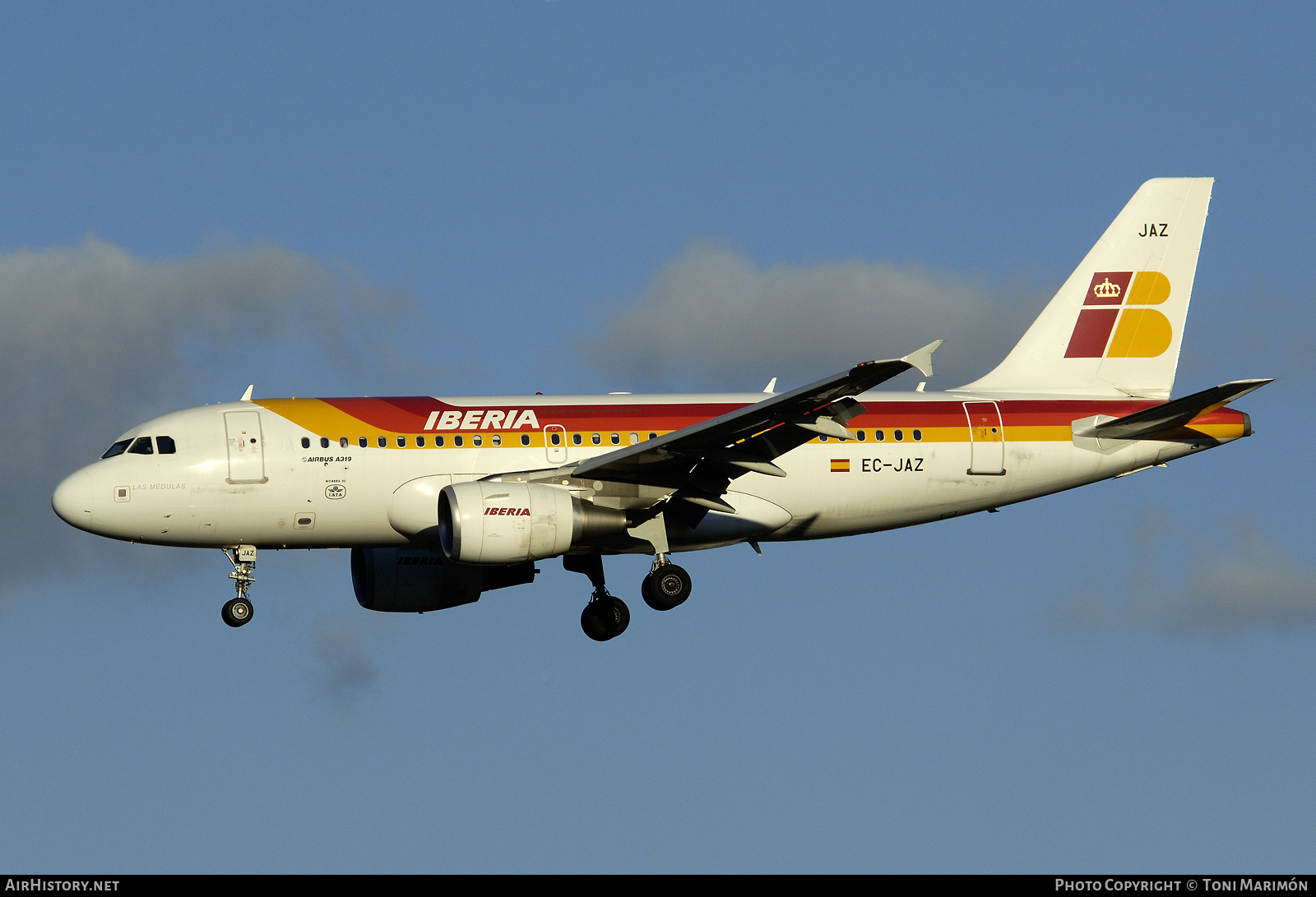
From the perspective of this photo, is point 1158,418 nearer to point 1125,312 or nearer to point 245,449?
point 1125,312

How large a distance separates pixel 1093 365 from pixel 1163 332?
6.62 ft

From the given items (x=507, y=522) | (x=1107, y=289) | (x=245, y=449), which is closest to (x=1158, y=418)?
(x=1107, y=289)

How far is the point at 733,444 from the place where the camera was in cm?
3556

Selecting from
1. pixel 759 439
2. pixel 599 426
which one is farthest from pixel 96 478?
pixel 759 439

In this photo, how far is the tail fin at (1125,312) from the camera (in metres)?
42.0

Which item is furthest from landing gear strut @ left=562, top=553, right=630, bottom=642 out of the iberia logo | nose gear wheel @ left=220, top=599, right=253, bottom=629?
the iberia logo

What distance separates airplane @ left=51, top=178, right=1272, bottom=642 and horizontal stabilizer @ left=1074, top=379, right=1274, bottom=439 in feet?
0.19

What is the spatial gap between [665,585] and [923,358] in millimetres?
10223

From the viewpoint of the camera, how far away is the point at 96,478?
1459 inches

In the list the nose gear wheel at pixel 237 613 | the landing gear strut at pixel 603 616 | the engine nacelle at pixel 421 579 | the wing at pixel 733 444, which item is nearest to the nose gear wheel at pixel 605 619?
the landing gear strut at pixel 603 616

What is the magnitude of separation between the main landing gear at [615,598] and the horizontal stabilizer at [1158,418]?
31.2 ft

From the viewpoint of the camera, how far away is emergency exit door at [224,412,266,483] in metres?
36.9

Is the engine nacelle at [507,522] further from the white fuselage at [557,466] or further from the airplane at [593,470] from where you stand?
the white fuselage at [557,466]

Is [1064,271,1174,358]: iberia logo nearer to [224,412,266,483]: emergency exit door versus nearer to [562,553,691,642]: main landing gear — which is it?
[562,553,691,642]: main landing gear
